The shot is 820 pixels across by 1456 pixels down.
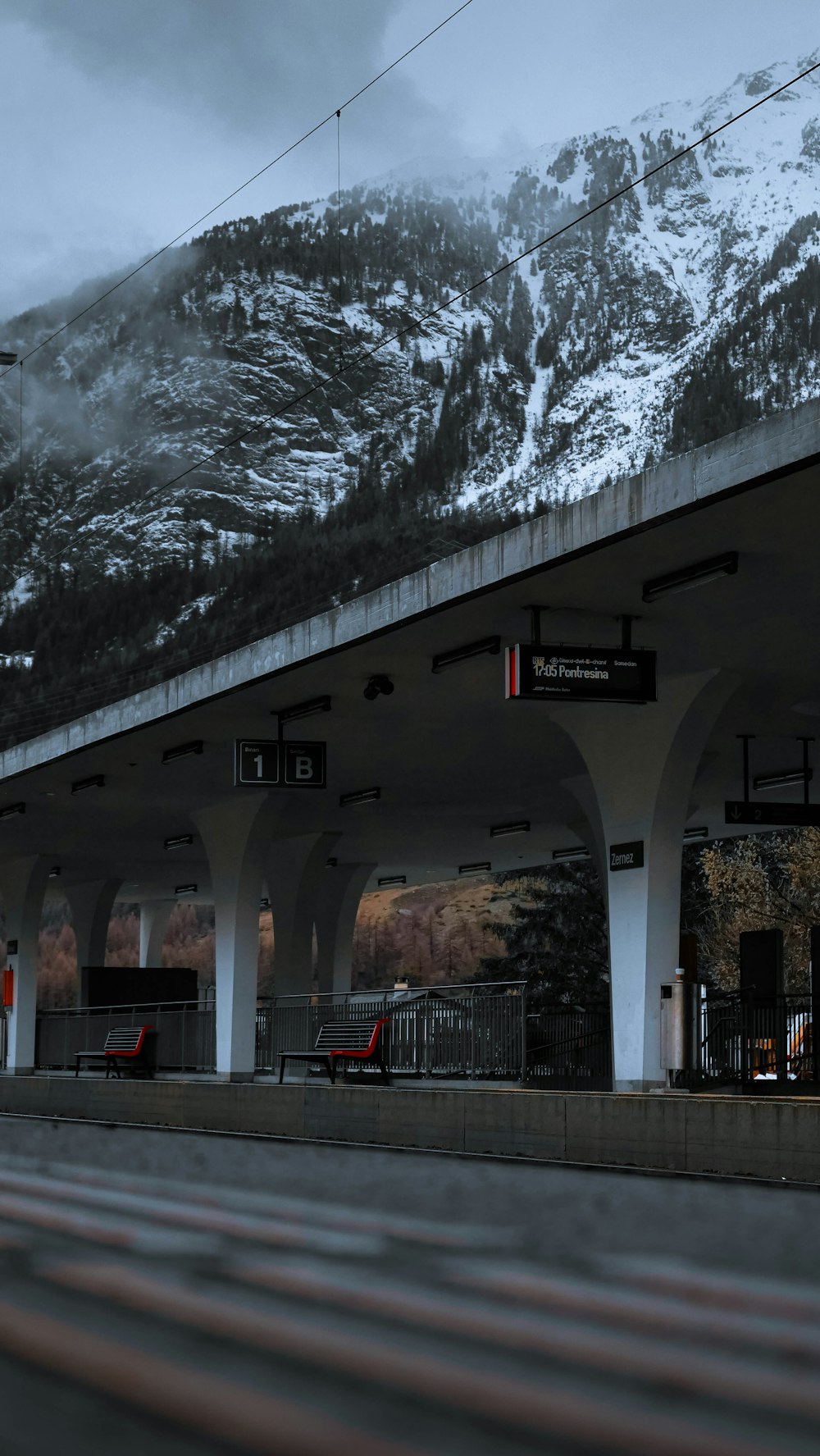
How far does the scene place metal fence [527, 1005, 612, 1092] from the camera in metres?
27.1

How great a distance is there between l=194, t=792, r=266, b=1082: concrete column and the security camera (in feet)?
31.2

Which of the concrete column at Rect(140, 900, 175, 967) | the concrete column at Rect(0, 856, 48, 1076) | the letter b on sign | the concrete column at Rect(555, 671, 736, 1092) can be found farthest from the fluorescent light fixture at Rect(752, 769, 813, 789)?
the concrete column at Rect(140, 900, 175, 967)

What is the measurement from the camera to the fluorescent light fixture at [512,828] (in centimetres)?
3538

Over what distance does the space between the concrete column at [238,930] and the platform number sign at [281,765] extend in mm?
6781

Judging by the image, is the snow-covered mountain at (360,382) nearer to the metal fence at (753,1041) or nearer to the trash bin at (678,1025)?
the metal fence at (753,1041)

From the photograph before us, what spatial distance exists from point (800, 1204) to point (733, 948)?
1758 inches

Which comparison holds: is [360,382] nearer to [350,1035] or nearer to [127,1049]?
[127,1049]

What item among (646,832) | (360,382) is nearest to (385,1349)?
(646,832)

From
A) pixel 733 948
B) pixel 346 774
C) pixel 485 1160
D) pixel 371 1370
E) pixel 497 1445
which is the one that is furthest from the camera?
pixel 733 948

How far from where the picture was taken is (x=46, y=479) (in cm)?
17000

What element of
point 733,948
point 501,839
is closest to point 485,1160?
point 501,839

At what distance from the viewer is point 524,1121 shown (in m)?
15.7

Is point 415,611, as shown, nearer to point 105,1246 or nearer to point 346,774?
point 105,1246

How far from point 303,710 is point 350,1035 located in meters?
5.00
